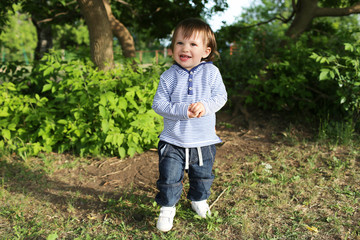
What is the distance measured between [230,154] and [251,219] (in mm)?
1386

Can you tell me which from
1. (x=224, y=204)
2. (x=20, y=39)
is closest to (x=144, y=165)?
(x=224, y=204)

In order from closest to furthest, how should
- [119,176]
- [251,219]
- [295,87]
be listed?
[251,219] → [119,176] → [295,87]

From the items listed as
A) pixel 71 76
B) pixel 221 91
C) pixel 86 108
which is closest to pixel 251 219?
pixel 221 91

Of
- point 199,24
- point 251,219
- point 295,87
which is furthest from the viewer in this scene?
point 295,87

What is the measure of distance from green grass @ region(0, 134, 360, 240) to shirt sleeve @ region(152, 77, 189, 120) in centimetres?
92

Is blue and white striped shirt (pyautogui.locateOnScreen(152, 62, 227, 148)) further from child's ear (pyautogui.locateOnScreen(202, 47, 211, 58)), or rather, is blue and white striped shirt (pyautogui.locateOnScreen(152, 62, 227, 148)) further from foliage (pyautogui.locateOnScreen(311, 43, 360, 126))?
foliage (pyautogui.locateOnScreen(311, 43, 360, 126))

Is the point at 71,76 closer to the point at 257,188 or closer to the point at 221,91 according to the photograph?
the point at 221,91

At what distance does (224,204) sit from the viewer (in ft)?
8.73

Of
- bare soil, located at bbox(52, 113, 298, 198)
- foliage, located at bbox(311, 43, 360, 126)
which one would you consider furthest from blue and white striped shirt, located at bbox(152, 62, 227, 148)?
foliage, located at bbox(311, 43, 360, 126)

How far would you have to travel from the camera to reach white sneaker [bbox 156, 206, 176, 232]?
2.21m

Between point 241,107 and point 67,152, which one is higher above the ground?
point 241,107

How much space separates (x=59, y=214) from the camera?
2.54 m

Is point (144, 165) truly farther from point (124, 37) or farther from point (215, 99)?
point (124, 37)

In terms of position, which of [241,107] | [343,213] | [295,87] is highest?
[295,87]
